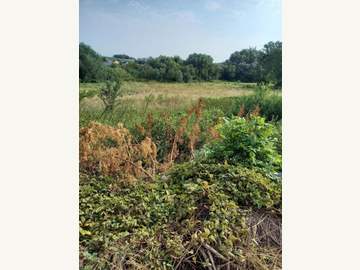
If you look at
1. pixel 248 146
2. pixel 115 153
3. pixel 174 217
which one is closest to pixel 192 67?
pixel 248 146

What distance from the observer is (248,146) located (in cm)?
314

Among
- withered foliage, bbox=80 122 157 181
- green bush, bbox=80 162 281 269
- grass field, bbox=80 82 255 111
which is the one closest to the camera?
green bush, bbox=80 162 281 269

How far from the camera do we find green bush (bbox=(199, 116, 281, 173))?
3135 millimetres

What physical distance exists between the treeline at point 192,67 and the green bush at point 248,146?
12.3 inches

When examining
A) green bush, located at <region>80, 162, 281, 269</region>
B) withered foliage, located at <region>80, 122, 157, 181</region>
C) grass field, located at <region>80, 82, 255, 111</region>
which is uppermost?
grass field, located at <region>80, 82, 255, 111</region>

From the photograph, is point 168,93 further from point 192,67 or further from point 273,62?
point 273,62

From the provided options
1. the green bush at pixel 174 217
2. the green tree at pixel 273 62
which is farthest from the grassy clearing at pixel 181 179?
the green tree at pixel 273 62

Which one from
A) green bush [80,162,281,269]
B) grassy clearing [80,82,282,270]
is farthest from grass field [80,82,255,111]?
green bush [80,162,281,269]

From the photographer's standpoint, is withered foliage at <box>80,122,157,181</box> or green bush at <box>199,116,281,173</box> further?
green bush at <box>199,116,281,173</box>

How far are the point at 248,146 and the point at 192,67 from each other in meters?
0.66

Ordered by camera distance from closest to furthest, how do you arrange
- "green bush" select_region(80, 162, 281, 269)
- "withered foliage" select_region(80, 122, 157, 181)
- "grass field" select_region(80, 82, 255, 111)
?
1. "green bush" select_region(80, 162, 281, 269)
2. "withered foliage" select_region(80, 122, 157, 181)
3. "grass field" select_region(80, 82, 255, 111)

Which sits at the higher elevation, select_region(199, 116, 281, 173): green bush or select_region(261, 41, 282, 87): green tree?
select_region(261, 41, 282, 87): green tree

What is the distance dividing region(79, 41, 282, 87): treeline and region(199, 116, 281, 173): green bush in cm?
31

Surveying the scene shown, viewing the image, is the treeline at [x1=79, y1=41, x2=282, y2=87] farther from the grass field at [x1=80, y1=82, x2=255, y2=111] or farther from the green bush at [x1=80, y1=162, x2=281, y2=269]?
the green bush at [x1=80, y1=162, x2=281, y2=269]
